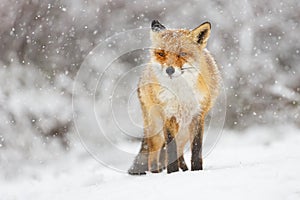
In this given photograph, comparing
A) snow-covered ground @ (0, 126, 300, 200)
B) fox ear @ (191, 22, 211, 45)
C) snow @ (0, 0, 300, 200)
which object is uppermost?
snow @ (0, 0, 300, 200)

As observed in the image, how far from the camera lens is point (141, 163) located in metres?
4.78

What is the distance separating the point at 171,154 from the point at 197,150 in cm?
26

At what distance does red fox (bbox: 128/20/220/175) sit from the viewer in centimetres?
418

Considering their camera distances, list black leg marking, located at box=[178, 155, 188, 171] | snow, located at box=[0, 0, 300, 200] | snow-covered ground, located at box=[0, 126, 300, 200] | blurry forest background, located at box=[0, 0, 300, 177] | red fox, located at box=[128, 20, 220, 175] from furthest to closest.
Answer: blurry forest background, located at box=[0, 0, 300, 177] < snow, located at box=[0, 0, 300, 200] < black leg marking, located at box=[178, 155, 188, 171] < red fox, located at box=[128, 20, 220, 175] < snow-covered ground, located at box=[0, 126, 300, 200]

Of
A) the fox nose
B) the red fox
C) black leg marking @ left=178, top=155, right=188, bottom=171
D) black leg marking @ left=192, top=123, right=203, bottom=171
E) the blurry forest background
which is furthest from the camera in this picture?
the blurry forest background

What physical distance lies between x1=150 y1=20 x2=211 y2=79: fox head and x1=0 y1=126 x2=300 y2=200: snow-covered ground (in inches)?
38.3

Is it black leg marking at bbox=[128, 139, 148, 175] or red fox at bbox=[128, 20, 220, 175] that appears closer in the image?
red fox at bbox=[128, 20, 220, 175]

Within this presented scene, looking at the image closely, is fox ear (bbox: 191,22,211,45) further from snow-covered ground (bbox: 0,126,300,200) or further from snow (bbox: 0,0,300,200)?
snow (bbox: 0,0,300,200)

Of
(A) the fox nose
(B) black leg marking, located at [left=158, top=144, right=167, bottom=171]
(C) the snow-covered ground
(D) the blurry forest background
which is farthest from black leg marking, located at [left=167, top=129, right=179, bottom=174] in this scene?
(D) the blurry forest background

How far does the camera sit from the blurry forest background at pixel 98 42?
7320mm

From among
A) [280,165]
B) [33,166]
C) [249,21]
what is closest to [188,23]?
[249,21]

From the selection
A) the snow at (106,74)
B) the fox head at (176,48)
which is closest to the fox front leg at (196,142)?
the fox head at (176,48)

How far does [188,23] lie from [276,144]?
2.42 metres

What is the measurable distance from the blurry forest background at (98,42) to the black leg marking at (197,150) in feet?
10.7
